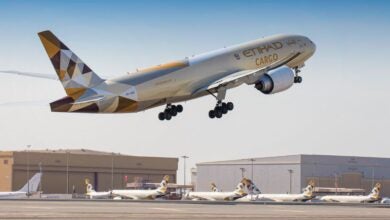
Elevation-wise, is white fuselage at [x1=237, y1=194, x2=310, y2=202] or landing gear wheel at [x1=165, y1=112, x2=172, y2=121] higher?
landing gear wheel at [x1=165, y1=112, x2=172, y2=121]

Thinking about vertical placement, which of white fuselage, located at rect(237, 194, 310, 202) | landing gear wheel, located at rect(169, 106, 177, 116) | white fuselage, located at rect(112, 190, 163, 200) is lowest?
white fuselage, located at rect(237, 194, 310, 202)

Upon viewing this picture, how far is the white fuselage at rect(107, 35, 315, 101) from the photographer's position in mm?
77125

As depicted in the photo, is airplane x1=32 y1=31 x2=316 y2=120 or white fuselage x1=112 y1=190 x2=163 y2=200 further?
white fuselage x1=112 y1=190 x2=163 y2=200

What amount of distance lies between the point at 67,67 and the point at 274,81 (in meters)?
21.7

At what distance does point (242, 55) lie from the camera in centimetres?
8594

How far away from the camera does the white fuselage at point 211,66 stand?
253 feet

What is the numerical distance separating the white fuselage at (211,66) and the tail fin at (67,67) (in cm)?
237

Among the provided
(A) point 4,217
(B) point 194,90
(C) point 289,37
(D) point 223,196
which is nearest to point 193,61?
(B) point 194,90

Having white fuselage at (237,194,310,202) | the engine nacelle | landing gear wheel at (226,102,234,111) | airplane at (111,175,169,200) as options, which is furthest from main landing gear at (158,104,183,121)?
white fuselage at (237,194,310,202)

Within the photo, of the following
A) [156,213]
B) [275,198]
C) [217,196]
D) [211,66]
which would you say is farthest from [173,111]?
[275,198]

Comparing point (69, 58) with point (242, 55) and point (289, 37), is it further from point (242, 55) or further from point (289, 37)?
point (289, 37)

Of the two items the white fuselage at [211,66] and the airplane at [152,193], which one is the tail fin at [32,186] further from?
the white fuselage at [211,66]

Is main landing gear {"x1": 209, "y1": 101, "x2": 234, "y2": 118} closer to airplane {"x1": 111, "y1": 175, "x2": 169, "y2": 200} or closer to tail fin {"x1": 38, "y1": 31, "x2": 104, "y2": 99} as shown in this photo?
tail fin {"x1": 38, "y1": 31, "x2": 104, "y2": 99}

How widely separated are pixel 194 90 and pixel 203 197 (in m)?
101
